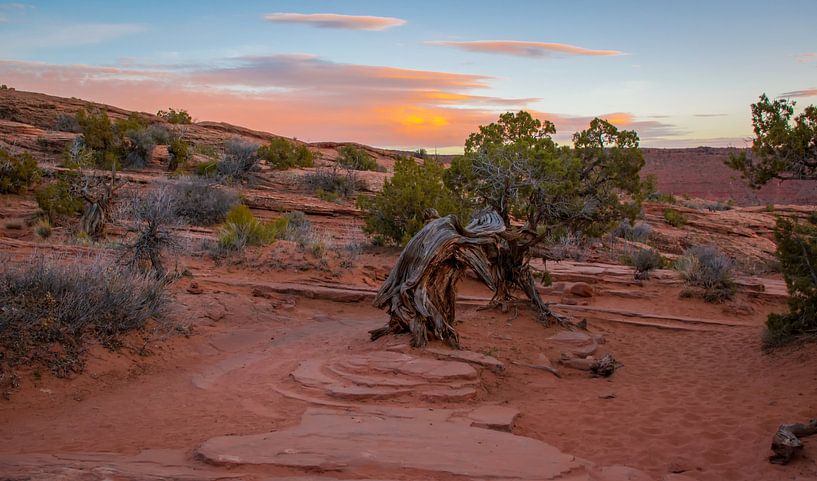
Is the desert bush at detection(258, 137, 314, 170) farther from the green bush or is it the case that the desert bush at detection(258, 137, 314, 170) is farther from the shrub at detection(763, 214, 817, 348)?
the shrub at detection(763, 214, 817, 348)

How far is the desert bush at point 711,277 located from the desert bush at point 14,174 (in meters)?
19.9

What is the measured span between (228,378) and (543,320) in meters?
5.68

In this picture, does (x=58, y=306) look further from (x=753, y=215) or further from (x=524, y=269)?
(x=753, y=215)

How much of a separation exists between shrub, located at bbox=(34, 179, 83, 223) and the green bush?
327 inches

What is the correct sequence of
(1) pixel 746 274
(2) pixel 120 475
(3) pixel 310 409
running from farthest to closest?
(1) pixel 746 274, (3) pixel 310 409, (2) pixel 120 475

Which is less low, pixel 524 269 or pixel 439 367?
pixel 524 269

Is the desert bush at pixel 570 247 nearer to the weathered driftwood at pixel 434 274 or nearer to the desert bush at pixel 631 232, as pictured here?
the desert bush at pixel 631 232

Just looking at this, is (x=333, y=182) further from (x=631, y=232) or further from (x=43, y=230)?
→ (x=43, y=230)

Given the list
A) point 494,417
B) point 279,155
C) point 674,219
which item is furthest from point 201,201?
point 674,219

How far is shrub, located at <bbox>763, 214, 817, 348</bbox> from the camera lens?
9.16 m

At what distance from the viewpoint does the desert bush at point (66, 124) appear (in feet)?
101

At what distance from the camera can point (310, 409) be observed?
21.8 feet

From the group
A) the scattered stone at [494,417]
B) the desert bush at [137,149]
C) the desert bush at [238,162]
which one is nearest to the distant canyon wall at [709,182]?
the desert bush at [238,162]

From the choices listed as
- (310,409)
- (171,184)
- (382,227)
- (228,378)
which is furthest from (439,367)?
(171,184)
